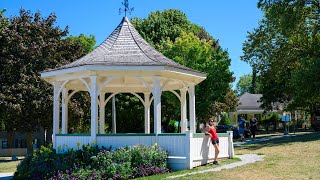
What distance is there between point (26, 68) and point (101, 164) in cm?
1862

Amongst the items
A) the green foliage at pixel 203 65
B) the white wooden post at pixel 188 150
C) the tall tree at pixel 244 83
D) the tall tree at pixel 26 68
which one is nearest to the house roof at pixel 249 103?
the green foliage at pixel 203 65

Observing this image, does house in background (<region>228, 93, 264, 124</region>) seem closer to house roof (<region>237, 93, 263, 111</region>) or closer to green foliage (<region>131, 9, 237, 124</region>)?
house roof (<region>237, 93, 263, 111</region>)

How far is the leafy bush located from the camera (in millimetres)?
14258

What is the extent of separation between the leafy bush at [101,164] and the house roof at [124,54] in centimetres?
316

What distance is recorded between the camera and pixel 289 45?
31312mm

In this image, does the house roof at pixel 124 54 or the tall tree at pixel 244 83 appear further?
the tall tree at pixel 244 83

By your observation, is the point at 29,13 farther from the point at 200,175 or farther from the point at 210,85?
the point at 200,175

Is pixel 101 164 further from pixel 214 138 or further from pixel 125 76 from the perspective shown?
pixel 214 138

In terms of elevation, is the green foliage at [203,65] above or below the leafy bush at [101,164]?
above

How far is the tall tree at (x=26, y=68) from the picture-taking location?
29703 millimetres

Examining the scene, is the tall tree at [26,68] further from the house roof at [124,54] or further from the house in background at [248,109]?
the house in background at [248,109]

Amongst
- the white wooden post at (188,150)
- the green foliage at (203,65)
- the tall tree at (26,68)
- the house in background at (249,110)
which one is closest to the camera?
the white wooden post at (188,150)

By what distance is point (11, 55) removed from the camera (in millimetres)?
30406

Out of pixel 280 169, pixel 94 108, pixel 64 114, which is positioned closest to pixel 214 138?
pixel 280 169
